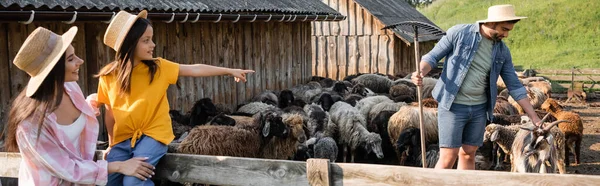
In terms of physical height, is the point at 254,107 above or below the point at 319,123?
above

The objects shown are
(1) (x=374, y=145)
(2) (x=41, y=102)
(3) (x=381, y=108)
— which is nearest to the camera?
(2) (x=41, y=102)

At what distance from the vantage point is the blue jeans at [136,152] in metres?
4.69

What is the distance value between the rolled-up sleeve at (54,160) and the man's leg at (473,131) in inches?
134

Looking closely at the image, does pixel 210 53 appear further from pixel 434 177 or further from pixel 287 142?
pixel 434 177

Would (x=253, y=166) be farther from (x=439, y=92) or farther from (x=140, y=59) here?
(x=439, y=92)

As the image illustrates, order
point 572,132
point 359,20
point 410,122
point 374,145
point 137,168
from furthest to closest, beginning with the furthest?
point 359,20, point 410,122, point 374,145, point 572,132, point 137,168

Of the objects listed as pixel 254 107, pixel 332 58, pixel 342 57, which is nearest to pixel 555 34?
pixel 342 57

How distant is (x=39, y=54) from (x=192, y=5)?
7.61 metres

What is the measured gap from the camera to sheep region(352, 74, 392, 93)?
1930 centimetres

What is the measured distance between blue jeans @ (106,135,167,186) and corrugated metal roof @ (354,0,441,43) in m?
18.5

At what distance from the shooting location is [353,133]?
42.4 ft

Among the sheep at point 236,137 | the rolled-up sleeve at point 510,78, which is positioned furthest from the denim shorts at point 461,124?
the sheep at point 236,137

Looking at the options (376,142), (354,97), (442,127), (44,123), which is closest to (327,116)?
(376,142)

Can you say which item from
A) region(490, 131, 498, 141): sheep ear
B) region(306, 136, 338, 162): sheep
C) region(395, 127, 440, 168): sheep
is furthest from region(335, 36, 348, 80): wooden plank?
region(490, 131, 498, 141): sheep ear
